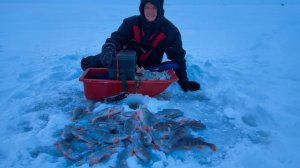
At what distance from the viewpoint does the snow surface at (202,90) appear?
303 centimetres

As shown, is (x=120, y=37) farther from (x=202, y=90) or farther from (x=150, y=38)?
(x=202, y=90)

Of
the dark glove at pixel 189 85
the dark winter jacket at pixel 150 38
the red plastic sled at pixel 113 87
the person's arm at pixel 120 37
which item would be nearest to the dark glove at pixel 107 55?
the person's arm at pixel 120 37

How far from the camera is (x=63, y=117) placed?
3621 mm

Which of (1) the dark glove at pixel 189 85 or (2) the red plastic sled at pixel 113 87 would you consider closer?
(2) the red plastic sled at pixel 113 87

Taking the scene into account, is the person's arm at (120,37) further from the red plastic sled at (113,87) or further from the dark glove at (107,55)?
the red plastic sled at (113,87)

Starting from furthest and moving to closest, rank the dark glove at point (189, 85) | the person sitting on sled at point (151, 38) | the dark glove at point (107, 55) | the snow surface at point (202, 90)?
the dark glove at point (189, 85), the person sitting on sled at point (151, 38), the dark glove at point (107, 55), the snow surface at point (202, 90)

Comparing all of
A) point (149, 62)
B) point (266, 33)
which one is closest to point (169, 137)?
point (149, 62)

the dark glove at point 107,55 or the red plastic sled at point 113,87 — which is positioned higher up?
the dark glove at point 107,55

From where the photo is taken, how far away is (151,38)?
4402 millimetres

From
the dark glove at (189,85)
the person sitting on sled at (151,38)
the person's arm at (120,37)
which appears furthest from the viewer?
the dark glove at (189,85)

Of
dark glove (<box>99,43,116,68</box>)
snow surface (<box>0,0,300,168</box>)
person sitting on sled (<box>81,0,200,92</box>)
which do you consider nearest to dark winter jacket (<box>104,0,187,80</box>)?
person sitting on sled (<box>81,0,200,92</box>)

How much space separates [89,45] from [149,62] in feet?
8.38

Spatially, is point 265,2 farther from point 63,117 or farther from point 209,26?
point 63,117

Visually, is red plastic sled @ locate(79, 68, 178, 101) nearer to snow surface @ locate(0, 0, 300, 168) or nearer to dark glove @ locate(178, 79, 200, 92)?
snow surface @ locate(0, 0, 300, 168)
